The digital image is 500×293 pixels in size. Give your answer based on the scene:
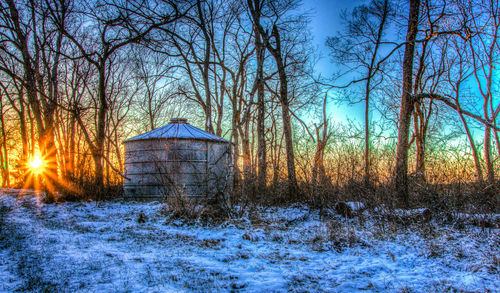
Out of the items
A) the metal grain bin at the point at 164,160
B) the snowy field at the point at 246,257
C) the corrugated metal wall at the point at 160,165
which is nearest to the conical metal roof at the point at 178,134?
the metal grain bin at the point at 164,160

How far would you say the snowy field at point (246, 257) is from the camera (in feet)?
8.56

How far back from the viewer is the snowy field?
8.56ft

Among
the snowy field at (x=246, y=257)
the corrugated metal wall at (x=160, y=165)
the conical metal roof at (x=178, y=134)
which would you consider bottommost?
the snowy field at (x=246, y=257)

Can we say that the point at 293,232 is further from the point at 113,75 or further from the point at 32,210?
the point at 113,75

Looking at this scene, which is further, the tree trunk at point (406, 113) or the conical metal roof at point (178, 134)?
the conical metal roof at point (178, 134)

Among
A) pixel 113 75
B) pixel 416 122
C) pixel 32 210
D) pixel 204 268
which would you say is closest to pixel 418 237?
pixel 204 268

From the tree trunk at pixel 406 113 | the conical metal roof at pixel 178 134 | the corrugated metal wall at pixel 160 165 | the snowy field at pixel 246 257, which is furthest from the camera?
the conical metal roof at pixel 178 134

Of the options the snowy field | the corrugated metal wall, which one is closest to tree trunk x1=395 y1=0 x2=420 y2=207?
the snowy field

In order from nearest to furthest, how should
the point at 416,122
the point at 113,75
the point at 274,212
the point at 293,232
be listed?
the point at 293,232
the point at 274,212
the point at 416,122
the point at 113,75

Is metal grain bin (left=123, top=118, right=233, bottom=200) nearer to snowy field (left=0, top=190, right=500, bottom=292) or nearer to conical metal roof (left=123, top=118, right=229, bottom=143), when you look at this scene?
conical metal roof (left=123, top=118, right=229, bottom=143)

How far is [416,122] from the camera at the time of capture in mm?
14516

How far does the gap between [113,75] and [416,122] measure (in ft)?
54.1

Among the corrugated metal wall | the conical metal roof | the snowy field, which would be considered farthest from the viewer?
the conical metal roof

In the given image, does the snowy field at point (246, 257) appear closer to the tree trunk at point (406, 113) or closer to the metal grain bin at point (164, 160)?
the tree trunk at point (406, 113)
